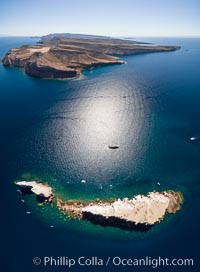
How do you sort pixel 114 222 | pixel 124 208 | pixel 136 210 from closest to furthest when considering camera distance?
pixel 114 222
pixel 136 210
pixel 124 208

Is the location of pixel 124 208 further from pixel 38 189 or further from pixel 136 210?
pixel 38 189

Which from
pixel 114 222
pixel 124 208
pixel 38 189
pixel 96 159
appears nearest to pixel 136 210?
pixel 124 208

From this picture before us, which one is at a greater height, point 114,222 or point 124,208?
point 124,208

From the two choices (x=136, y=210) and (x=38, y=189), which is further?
(x=38, y=189)

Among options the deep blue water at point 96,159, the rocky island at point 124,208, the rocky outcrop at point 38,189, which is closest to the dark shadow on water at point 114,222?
the rocky island at point 124,208

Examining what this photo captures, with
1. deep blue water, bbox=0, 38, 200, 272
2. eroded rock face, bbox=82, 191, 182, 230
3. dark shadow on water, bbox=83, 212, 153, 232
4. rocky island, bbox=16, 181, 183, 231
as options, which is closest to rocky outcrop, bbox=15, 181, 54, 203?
rocky island, bbox=16, 181, 183, 231

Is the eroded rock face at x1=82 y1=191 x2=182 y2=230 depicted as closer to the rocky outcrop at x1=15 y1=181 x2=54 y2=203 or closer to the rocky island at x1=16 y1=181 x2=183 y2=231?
A: the rocky island at x1=16 y1=181 x2=183 y2=231

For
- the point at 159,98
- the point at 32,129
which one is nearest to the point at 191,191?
the point at 32,129

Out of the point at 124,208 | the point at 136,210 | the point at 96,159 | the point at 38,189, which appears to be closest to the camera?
the point at 136,210
